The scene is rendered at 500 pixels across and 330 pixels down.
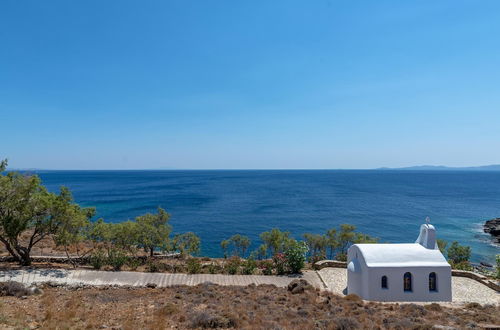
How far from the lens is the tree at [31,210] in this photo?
18484 millimetres

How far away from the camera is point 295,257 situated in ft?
74.5

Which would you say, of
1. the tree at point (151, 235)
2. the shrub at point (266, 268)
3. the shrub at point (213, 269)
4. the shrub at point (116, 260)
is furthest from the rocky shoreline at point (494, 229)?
the shrub at point (116, 260)

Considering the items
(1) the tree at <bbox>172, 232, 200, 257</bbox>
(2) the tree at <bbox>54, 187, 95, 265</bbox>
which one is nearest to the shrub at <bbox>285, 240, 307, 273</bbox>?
(1) the tree at <bbox>172, 232, 200, 257</bbox>

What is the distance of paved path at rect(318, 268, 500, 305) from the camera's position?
19.2 metres

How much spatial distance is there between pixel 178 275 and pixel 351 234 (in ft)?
61.2

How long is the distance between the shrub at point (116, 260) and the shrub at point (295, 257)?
11.7m

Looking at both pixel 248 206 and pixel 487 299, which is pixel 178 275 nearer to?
pixel 487 299

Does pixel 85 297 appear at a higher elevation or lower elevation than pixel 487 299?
higher

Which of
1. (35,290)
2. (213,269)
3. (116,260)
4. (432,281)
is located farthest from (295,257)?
(35,290)

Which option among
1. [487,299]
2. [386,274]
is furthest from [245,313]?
[487,299]

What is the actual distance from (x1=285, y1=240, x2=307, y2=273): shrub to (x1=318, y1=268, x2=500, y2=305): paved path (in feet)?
5.81

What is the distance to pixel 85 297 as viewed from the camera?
44.9 feet

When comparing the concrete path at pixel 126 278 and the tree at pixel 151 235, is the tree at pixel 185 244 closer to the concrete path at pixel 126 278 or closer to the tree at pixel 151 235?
the tree at pixel 151 235

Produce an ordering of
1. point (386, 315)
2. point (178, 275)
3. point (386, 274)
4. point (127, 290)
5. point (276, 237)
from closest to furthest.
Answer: point (386, 315)
point (127, 290)
point (386, 274)
point (178, 275)
point (276, 237)
